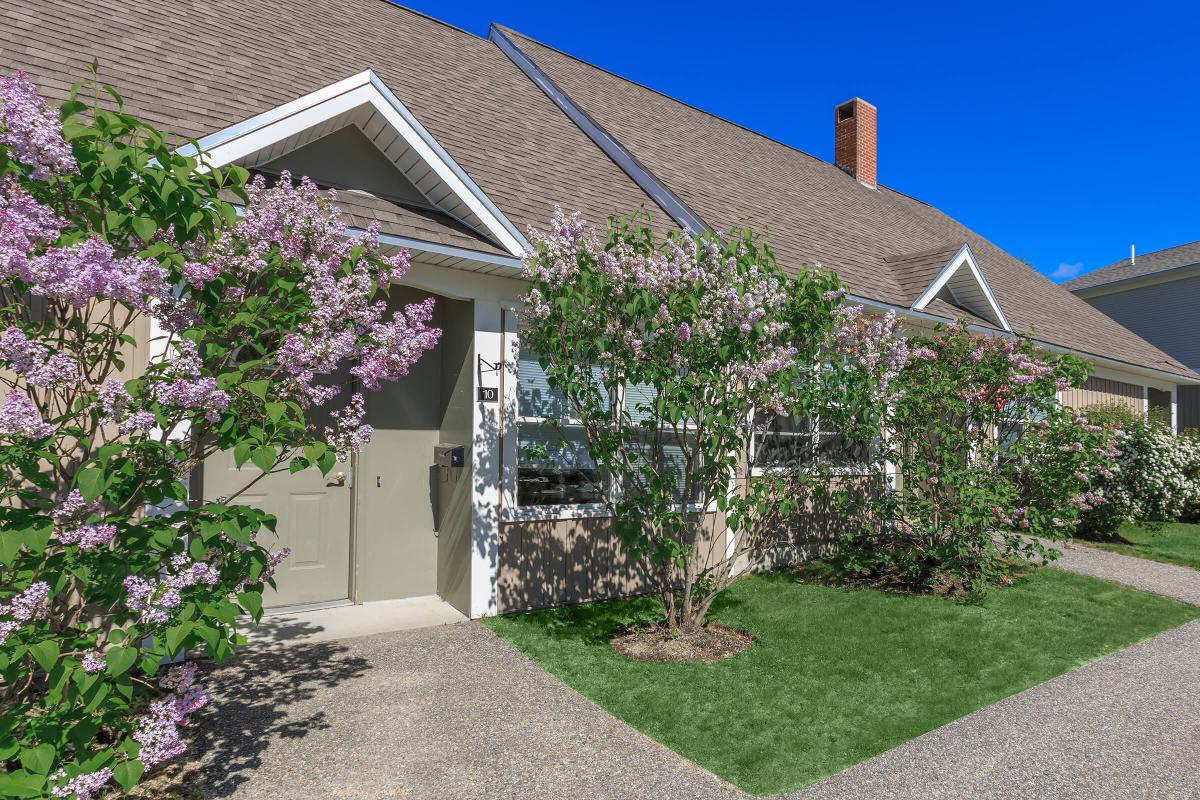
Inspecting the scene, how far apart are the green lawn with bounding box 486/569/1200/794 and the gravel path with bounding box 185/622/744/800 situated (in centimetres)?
31

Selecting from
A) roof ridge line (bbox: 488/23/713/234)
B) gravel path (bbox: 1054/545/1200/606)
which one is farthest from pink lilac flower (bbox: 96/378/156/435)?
gravel path (bbox: 1054/545/1200/606)

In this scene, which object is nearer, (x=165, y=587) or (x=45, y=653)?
(x=45, y=653)

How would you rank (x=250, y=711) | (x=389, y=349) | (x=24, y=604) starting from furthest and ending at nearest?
(x=250, y=711) < (x=389, y=349) < (x=24, y=604)

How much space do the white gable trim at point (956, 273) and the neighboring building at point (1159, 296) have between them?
56.1 feet

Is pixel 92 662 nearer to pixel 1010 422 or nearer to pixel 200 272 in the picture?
pixel 200 272

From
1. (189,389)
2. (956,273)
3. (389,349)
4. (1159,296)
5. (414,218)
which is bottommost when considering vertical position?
(189,389)

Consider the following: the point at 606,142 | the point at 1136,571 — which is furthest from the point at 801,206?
the point at 1136,571

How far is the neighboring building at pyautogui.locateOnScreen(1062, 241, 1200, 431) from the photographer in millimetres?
23000

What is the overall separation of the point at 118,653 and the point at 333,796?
142 cm

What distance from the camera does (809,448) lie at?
675cm

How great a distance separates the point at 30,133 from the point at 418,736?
347 centimetres

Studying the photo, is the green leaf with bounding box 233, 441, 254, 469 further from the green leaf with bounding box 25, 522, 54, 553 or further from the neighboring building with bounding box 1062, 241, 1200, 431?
the neighboring building with bounding box 1062, 241, 1200, 431

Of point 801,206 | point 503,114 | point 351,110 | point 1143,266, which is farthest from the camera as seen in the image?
point 1143,266

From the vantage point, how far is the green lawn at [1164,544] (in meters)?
9.79
